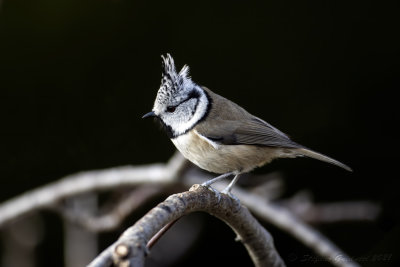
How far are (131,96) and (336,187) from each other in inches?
78.5

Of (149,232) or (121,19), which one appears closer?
(149,232)

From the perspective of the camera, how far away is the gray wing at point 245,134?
3.14 metres

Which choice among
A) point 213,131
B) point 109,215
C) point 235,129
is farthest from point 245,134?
point 109,215

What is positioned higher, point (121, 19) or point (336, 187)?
point (121, 19)

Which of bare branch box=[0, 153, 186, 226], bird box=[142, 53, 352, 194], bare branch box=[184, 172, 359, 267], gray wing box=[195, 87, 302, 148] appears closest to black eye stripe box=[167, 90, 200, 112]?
bird box=[142, 53, 352, 194]

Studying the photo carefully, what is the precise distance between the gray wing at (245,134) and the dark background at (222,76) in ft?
3.77

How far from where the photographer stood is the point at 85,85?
15.0ft

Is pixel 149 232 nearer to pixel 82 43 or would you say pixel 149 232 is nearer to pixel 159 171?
pixel 159 171

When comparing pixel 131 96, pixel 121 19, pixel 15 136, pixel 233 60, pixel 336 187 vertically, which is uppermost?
pixel 121 19

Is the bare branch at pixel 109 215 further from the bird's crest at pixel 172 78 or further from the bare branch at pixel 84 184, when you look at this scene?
the bird's crest at pixel 172 78

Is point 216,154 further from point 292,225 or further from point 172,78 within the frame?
point 292,225

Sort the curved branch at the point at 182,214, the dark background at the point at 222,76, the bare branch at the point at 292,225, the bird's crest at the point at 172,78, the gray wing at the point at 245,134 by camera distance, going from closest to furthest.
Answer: the curved branch at the point at 182,214 < the bird's crest at the point at 172,78 < the gray wing at the point at 245,134 < the bare branch at the point at 292,225 < the dark background at the point at 222,76

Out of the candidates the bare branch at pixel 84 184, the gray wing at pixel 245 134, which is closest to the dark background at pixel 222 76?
the bare branch at pixel 84 184

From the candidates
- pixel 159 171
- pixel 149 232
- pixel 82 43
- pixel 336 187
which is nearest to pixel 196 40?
pixel 82 43
